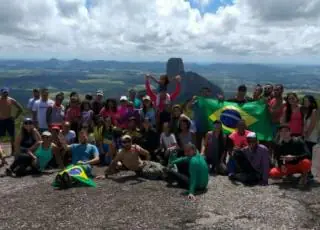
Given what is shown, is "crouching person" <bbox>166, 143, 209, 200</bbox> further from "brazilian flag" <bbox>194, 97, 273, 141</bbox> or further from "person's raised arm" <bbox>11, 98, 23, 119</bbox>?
"person's raised arm" <bbox>11, 98, 23, 119</bbox>

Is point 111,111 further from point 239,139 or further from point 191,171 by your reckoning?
point 239,139

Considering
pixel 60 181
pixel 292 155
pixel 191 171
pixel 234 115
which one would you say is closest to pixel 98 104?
pixel 60 181

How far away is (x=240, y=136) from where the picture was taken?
756 inches

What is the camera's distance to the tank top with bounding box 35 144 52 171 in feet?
64.3

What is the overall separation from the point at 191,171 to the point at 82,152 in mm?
5114

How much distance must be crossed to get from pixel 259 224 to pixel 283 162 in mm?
4998

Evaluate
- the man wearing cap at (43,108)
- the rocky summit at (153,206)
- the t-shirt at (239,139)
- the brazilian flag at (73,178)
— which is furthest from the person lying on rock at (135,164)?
the man wearing cap at (43,108)

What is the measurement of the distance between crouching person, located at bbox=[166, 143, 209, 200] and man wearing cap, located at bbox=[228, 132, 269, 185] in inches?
72.8

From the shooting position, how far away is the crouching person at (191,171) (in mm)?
16688

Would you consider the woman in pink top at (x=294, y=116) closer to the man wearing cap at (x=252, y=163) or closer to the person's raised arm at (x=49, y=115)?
the man wearing cap at (x=252, y=163)

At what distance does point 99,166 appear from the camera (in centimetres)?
2055

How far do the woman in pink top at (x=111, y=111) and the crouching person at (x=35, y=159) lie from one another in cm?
280

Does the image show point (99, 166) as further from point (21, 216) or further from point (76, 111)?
point (21, 216)

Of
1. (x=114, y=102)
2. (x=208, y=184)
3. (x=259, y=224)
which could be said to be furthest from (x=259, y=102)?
(x=259, y=224)
